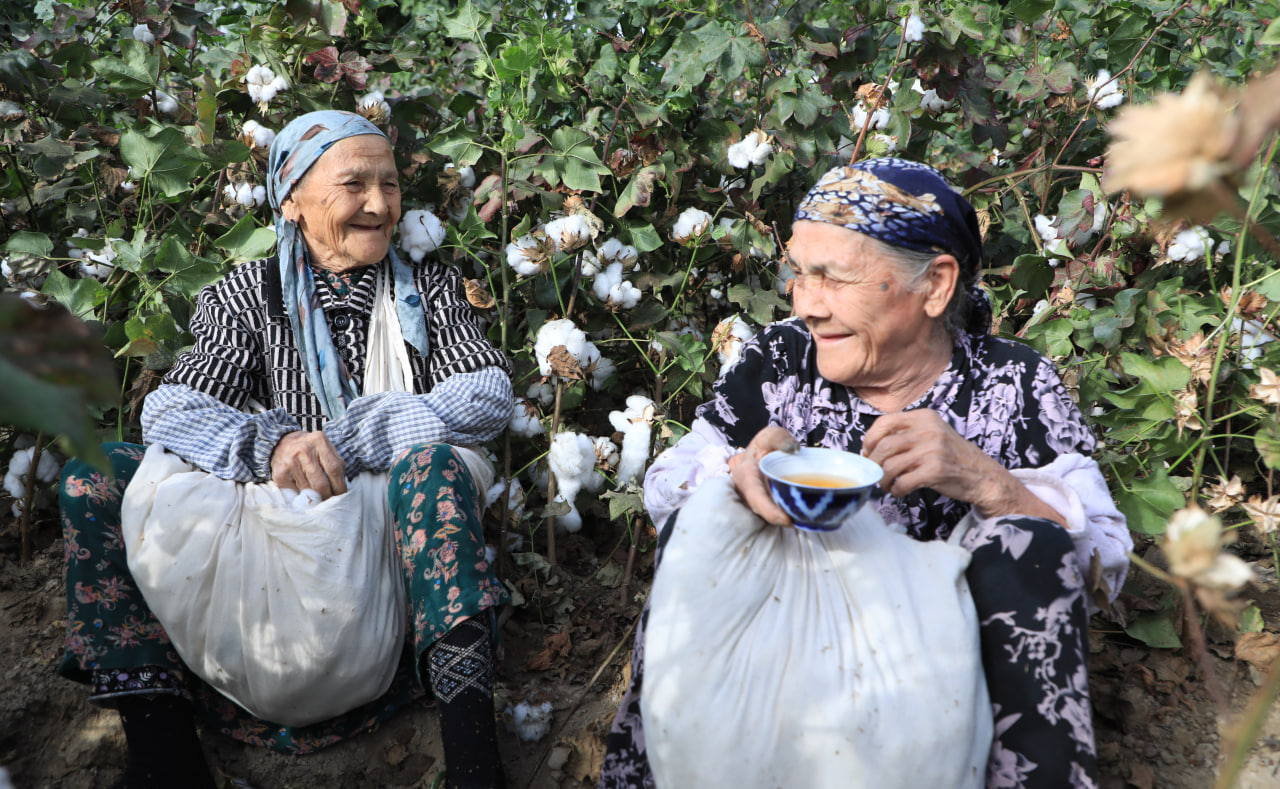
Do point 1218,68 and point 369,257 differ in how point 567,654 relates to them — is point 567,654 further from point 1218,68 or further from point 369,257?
point 1218,68

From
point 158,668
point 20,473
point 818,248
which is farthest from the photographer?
point 20,473

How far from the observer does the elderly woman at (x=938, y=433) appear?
1.59m

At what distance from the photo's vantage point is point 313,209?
2578 millimetres

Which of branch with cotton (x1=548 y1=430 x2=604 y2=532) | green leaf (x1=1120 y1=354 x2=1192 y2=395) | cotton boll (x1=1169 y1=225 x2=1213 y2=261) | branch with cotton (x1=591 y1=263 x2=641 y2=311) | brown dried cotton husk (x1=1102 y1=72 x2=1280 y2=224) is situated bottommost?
branch with cotton (x1=548 y1=430 x2=604 y2=532)

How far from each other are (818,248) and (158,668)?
1.68 m

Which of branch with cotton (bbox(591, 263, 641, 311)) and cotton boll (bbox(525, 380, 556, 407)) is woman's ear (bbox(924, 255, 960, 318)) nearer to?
branch with cotton (bbox(591, 263, 641, 311))

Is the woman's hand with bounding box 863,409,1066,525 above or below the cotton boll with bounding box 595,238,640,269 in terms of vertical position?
above

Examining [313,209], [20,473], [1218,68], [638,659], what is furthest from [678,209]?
[20,473]

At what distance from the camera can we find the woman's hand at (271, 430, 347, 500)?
7.41 ft

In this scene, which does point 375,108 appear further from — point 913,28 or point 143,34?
point 913,28

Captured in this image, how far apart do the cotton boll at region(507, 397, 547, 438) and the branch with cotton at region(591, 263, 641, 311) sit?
1.22 ft

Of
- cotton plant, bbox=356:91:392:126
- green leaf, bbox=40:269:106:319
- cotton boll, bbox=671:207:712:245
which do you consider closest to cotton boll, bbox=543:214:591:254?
cotton boll, bbox=671:207:712:245

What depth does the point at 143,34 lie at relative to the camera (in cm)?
295

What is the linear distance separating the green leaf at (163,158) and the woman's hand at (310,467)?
1063 millimetres
